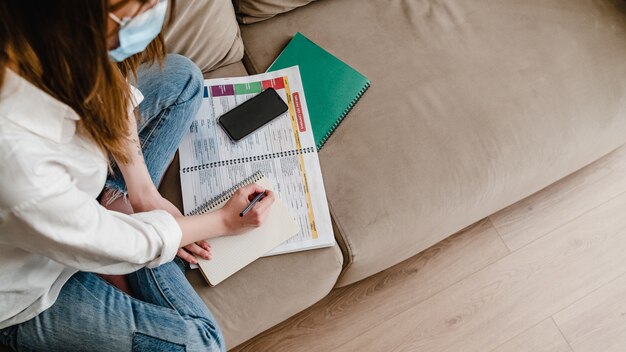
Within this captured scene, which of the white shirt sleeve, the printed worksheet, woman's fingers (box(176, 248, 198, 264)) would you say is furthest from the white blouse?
the printed worksheet

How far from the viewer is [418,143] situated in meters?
1.05

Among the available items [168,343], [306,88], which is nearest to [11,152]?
[168,343]

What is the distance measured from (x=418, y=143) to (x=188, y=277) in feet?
→ 1.76

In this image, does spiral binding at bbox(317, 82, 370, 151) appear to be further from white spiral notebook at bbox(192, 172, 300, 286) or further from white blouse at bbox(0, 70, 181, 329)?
white blouse at bbox(0, 70, 181, 329)

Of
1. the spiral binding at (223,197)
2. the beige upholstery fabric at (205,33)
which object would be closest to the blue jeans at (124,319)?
the spiral binding at (223,197)

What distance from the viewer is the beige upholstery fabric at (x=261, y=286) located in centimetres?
93

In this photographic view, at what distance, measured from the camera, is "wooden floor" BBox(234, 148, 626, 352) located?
50.0 inches

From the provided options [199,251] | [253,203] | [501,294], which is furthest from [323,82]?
[501,294]

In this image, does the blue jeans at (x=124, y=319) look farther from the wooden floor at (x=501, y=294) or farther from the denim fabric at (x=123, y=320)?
the wooden floor at (x=501, y=294)

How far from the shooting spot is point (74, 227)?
0.63 metres

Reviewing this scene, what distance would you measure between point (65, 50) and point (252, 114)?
1.77 ft

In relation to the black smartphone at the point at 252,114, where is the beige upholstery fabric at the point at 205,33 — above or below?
above

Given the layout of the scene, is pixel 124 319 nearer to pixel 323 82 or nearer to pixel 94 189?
pixel 94 189

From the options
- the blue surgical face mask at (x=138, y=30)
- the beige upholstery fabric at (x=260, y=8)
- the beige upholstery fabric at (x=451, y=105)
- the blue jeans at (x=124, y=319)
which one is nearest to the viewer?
A: the blue surgical face mask at (x=138, y=30)
